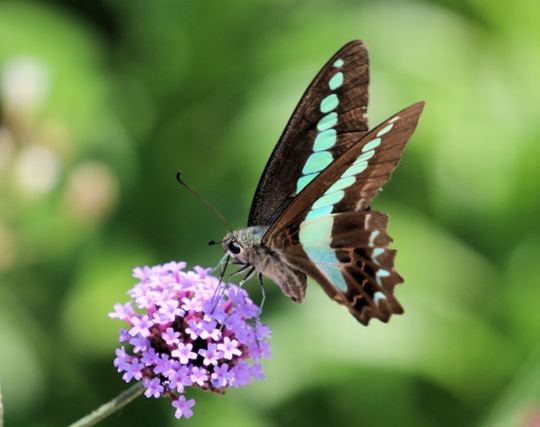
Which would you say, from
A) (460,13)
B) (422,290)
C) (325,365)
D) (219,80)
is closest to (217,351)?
(325,365)

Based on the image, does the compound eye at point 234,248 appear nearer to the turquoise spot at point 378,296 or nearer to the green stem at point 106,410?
the turquoise spot at point 378,296

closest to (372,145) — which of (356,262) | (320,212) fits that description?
(320,212)

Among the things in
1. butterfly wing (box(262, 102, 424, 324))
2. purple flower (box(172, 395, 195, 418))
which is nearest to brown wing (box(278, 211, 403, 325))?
butterfly wing (box(262, 102, 424, 324))

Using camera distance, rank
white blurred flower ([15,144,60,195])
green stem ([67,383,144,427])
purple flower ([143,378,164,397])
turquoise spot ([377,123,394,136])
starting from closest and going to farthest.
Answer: green stem ([67,383,144,427])
purple flower ([143,378,164,397])
turquoise spot ([377,123,394,136])
white blurred flower ([15,144,60,195])

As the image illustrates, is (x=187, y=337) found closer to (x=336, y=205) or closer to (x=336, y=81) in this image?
(x=336, y=205)

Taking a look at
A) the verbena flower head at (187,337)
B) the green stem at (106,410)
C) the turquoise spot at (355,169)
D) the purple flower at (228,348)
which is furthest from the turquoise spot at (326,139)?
the green stem at (106,410)

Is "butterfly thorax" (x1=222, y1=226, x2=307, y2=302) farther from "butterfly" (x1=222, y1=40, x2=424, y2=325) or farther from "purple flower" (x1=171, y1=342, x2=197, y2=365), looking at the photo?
"purple flower" (x1=171, y1=342, x2=197, y2=365)
